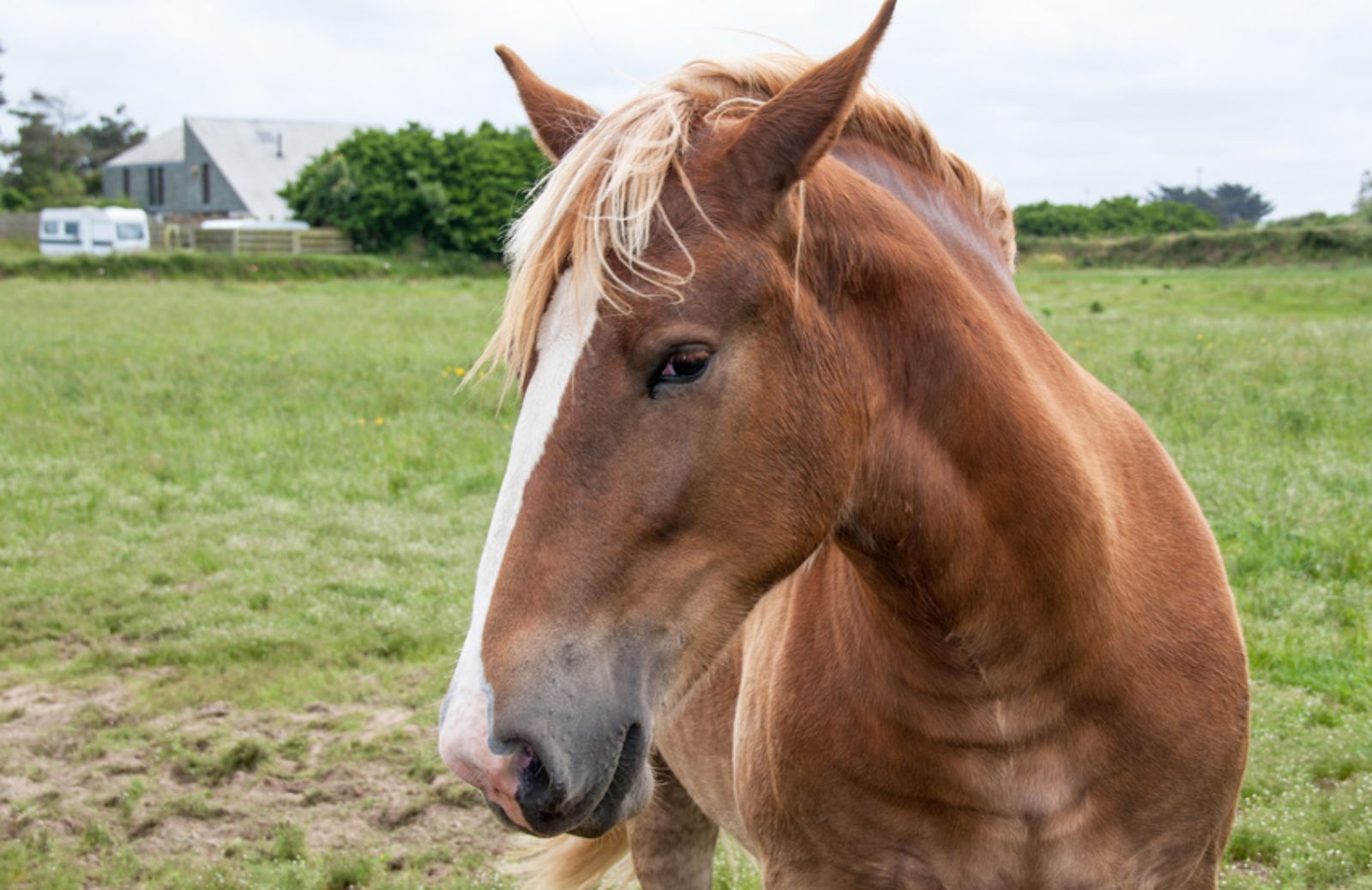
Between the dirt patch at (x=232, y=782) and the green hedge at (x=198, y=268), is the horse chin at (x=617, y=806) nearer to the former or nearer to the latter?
the dirt patch at (x=232, y=782)

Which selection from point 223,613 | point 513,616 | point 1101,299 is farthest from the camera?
point 1101,299

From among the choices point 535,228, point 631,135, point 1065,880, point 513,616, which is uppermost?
point 631,135

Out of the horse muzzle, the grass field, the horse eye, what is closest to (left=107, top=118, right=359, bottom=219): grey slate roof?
the grass field

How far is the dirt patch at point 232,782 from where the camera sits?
14.4 feet

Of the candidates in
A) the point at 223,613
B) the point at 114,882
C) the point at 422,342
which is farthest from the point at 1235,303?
the point at 114,882

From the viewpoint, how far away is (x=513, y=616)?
1.67 meters

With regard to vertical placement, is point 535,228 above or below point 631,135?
below

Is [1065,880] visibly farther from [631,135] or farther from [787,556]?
[631,135]

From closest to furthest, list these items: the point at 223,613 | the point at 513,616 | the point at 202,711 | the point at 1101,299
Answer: the point at 513,616, the point at 202,711, the point at 223,613, the point at 1101,299

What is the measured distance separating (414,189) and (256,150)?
68.4ft

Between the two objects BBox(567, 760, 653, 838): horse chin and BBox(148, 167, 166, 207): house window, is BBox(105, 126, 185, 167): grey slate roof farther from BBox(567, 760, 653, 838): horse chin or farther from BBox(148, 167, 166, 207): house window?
BBox(567, 760, 653, 838): horse chin

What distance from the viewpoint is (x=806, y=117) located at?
172 cm

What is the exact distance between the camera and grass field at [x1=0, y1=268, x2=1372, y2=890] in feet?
14.1

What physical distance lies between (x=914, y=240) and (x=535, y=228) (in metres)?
0.64
